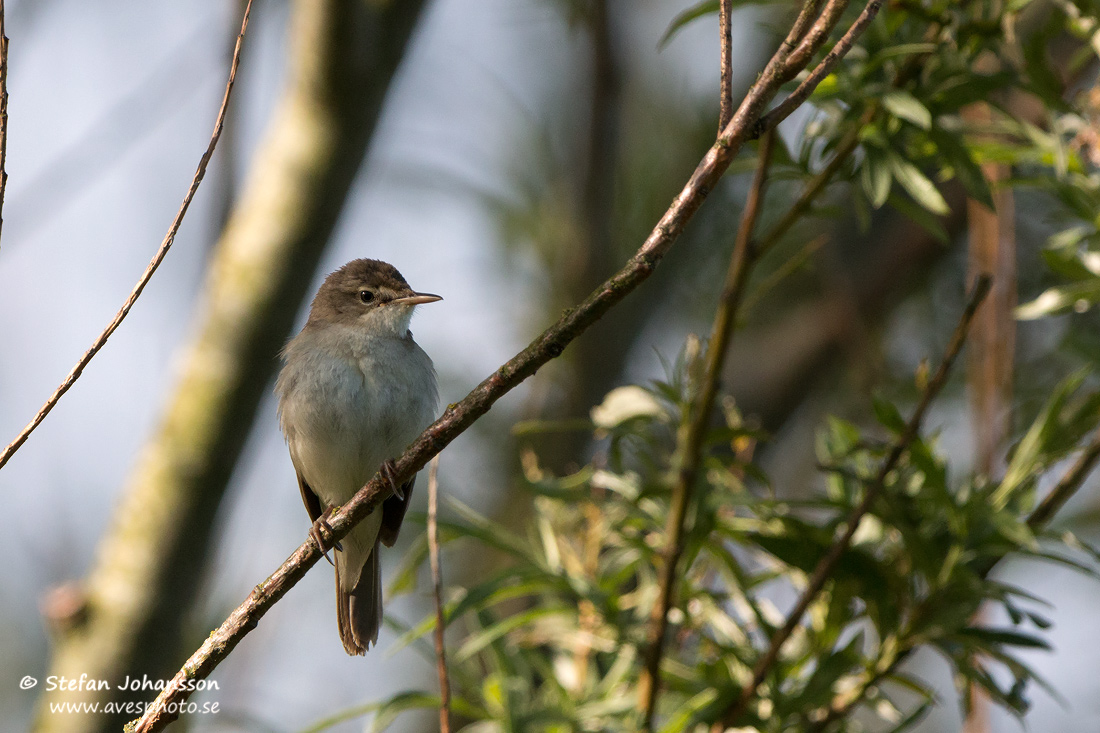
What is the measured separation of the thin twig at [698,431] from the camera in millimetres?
2738

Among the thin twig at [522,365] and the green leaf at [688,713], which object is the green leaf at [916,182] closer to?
the thin twig at [522,365]

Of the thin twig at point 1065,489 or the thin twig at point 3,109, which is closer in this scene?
the thin twig at point 3,109

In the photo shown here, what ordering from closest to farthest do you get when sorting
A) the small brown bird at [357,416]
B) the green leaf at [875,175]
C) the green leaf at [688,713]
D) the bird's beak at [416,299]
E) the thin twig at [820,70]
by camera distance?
1. the thin twig at [820,70]
2. the green leaf at [875,175]
3. the green leaf at [688,713]
4. the small brown bird at [357,416]
5. the bird's beak at [416,299]

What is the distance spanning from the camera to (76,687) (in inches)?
137

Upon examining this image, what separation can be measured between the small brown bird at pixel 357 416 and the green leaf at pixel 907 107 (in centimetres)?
201

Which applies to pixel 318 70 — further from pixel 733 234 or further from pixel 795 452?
pixel 795 452

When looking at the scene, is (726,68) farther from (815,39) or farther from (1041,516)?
(1041,516)

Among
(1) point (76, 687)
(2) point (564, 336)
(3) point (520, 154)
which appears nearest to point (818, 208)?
(2) point (564, 336)

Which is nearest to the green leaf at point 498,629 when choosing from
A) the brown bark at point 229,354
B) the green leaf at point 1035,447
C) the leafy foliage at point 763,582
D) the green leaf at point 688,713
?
the leafy foliage at point 763,582

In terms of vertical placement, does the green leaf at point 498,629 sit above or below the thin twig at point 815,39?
below

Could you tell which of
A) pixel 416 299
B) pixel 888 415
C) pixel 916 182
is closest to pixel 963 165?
pixel 916 182

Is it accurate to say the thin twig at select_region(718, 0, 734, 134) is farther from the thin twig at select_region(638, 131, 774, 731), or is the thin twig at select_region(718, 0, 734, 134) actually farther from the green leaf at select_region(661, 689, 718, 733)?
the green leaf at select_region(661, 689, 718, 733)

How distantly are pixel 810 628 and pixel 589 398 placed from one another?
2.44m

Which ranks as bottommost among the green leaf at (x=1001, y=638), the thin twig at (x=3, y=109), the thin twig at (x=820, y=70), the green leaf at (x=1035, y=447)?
the green leaf at (x=1001, y=638)
